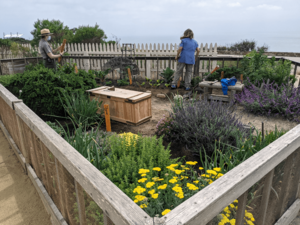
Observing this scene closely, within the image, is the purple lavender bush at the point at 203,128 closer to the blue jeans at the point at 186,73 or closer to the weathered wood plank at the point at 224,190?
the weathered wood plank at the point at 224,190

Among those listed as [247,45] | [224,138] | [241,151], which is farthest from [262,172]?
[247,45]

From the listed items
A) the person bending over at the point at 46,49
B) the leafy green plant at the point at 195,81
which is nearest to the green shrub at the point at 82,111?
the person bending over at the point at 46,49

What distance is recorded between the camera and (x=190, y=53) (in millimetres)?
6762

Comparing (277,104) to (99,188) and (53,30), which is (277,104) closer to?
(99,188)

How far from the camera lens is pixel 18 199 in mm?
2588

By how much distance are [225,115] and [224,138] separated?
1.32ft

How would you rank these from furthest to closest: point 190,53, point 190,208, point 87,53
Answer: point 87,53 < point 190,53 < point 190,208

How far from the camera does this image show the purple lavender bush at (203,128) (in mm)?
2680

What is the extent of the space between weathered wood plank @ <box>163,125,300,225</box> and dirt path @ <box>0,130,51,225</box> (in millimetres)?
1918

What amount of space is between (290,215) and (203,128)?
3.81 ft

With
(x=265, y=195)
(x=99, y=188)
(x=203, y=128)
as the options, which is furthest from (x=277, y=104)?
(x=99, y=188)

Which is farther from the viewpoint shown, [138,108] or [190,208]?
[138,108]

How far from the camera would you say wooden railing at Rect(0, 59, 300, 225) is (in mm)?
899

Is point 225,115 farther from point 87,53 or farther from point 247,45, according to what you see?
point 247,45
